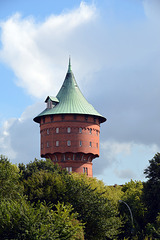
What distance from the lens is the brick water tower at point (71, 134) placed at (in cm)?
9194

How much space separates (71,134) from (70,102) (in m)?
6.37

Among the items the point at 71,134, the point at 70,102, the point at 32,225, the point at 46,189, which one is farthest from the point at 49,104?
the point at 32,225

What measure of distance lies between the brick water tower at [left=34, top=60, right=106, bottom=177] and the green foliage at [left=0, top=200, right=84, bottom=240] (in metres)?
48.6

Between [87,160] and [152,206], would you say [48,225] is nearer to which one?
[152,206]

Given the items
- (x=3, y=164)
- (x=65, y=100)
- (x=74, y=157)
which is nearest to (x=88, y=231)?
(x=3, y=164)

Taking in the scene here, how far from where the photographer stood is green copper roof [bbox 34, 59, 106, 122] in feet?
308

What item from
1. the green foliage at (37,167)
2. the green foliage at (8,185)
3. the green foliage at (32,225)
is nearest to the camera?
the green foliage at (32,225)

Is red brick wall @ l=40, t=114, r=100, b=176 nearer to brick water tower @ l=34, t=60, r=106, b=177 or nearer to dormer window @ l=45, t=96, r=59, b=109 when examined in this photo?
brick water tower @ l=34, t=60, r=106, b=177

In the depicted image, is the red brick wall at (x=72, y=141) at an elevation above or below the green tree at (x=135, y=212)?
above

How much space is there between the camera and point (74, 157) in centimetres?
9238

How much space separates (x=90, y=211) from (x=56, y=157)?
36.8 meters

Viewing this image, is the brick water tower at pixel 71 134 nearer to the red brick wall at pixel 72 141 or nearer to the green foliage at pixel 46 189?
the red brick wall at pixel 72 141

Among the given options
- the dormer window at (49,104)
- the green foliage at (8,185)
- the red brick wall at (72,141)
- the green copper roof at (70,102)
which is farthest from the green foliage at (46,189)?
the dormer window at (49,104)

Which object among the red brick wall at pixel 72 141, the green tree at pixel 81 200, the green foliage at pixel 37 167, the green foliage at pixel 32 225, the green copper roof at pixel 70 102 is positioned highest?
the green copper roof at pixel 70 102
